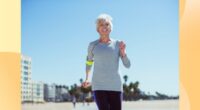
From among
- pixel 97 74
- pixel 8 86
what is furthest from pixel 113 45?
pixel 8 86

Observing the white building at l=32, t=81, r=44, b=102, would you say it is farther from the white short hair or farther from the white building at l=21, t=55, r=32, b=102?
the white short hair

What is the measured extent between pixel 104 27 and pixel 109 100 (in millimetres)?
363

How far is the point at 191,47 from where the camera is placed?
6.48ft

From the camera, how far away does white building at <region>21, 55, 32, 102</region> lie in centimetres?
221

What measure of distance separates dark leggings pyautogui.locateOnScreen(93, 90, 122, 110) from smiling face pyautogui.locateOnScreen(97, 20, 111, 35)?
11.7 inches

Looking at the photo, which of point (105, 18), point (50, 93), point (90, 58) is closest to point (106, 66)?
point (90, 58)

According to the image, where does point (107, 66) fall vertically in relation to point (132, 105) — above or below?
above

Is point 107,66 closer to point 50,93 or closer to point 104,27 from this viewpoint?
point 104,27

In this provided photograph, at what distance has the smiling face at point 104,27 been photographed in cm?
202

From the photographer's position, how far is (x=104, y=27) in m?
2.03

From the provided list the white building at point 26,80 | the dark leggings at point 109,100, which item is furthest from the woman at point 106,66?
the white building at point 26,80

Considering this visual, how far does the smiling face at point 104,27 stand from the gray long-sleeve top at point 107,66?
56 millimetres

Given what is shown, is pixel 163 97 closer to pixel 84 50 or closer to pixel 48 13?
pixel 84 50

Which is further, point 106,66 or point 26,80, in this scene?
point 26,80
